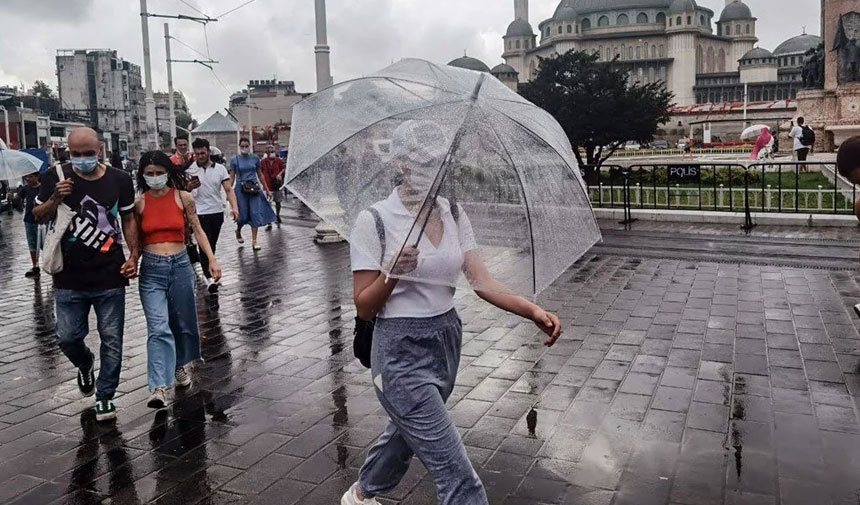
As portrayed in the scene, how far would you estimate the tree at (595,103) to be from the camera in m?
24.1

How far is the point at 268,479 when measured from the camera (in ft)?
13.5

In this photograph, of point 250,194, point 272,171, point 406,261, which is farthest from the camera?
point 272,171

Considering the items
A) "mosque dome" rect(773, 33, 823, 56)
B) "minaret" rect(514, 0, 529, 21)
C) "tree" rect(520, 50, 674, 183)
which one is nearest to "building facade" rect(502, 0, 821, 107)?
"mosque dome" rect(773, 33, 823, 56)

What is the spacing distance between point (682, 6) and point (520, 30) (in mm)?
23097

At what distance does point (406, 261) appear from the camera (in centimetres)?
286

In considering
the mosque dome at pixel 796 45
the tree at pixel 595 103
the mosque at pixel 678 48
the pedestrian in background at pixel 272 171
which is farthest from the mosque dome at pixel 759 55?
the pedestrian in background at pixel 272 171

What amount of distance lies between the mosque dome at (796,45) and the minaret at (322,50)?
113 m

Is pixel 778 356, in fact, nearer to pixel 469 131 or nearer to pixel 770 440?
pixel 770 440

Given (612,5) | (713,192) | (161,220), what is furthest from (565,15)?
(161,220)

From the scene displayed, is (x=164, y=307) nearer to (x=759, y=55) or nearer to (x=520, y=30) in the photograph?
(x=759, y=55)

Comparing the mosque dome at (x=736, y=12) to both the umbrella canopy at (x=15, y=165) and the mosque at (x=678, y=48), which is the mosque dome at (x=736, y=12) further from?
the umbrella canopy at (x=15, y=165)

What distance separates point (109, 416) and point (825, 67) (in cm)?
2785

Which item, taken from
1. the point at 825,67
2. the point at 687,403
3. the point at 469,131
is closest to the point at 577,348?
the point at 687,403

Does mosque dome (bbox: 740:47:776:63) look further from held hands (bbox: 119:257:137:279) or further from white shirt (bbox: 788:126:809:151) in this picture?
held hands (bbox: 119:257:137:279)
